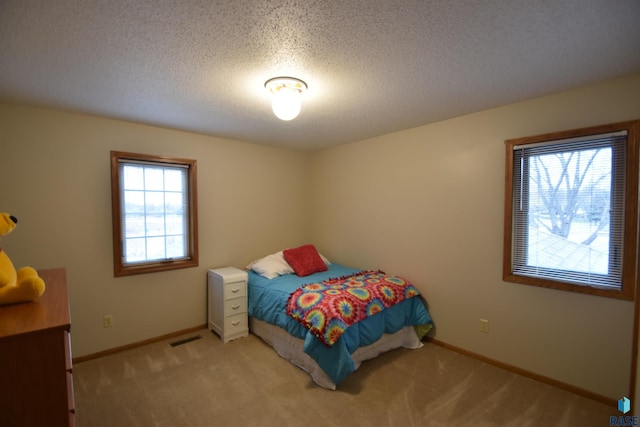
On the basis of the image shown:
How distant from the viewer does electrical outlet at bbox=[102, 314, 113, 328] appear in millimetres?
2777

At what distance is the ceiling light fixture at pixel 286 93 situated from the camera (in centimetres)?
196

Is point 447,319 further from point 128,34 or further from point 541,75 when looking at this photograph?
point 128,34

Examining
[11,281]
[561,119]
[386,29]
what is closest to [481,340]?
[561,119]

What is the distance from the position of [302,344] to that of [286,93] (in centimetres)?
210

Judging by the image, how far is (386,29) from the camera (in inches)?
55.9

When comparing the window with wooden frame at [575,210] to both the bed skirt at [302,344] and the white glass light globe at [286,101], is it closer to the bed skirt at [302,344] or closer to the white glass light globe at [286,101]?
the bed skirt at [302,344]

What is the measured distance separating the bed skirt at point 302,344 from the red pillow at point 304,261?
750mm

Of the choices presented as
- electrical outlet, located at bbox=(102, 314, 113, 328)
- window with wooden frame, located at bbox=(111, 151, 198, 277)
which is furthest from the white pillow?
electrical outlet, located at bbox=(102, 314, 113, 328)

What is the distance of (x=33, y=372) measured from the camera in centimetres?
93

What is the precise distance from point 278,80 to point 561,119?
2.21 m

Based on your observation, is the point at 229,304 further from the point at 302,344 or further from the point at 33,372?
the point at 33,372

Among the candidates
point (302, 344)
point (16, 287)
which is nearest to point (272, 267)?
point (302, 344)

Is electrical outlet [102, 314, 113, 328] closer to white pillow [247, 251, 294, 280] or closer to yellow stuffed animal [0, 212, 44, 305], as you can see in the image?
white pillow [247, 251, 294, 280]

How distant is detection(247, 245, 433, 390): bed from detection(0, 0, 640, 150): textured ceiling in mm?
1759
